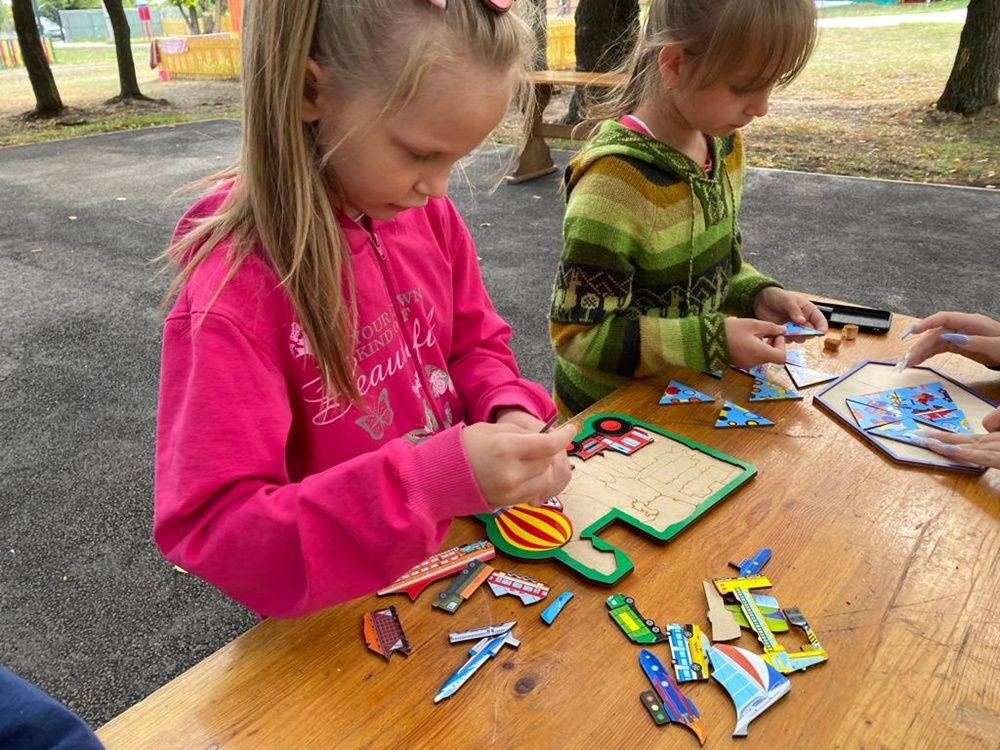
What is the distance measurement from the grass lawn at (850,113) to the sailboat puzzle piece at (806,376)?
6.02 feet

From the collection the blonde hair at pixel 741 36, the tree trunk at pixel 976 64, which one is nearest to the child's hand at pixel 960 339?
the blonde hair at pixel 741 36

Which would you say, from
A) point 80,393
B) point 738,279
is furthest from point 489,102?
point 80,393

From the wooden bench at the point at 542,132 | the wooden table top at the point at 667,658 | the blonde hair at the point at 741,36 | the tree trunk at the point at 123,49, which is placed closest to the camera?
the wooden table top at the point at 667,658

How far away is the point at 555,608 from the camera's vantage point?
2.73 feet

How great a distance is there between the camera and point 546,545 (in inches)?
36.3

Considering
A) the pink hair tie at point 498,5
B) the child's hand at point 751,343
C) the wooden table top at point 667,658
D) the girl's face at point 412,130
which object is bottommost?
the wooden table top at point 667,658

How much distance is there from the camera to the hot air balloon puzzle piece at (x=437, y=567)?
33.7 inches

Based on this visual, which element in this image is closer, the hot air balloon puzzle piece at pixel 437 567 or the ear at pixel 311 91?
the ear at pixel 311 91

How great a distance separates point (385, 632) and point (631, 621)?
0.27m

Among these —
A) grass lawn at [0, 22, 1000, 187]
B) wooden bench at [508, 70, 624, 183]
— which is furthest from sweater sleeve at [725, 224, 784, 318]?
wooden bench at [508, 70, 624, 183]

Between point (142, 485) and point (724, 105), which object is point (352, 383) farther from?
point (142, 485)

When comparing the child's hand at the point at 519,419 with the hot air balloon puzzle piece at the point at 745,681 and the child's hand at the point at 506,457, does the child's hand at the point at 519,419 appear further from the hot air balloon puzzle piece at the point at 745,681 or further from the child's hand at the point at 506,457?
the hot air balloon puzzle piece at the point at 745,681

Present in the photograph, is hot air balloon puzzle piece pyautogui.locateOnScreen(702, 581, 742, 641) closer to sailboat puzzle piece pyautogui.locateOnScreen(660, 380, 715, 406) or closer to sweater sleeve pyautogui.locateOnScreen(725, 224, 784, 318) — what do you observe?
sailboat puzzle piece pyautogui.locateOnScreen(660, 380, 715, 406)

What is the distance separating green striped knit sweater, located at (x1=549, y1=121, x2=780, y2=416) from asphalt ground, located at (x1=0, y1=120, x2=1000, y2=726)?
8.1 inches
